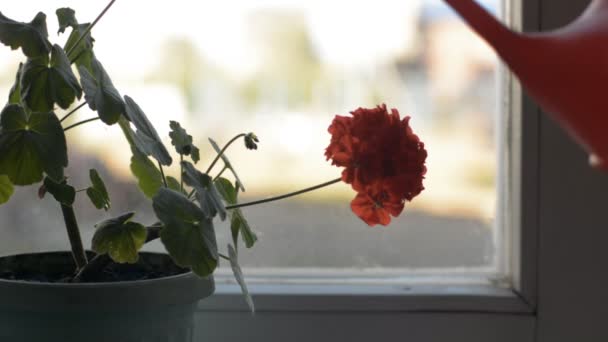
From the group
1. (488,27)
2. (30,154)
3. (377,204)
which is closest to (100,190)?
(30,154)

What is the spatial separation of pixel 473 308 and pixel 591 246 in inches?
5.7

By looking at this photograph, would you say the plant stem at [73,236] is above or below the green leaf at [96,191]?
below

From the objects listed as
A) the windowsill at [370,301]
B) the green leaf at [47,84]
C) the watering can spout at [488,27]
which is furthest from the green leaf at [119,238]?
the watering can spout at [488,27]

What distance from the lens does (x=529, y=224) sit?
2.76ft

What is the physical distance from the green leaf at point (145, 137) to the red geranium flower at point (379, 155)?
14cm

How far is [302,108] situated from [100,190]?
0.30 m

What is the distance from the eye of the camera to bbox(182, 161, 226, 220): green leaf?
1.97 ft

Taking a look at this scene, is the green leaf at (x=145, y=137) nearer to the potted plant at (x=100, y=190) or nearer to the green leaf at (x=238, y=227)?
the potted plant at (x=100, y=190)

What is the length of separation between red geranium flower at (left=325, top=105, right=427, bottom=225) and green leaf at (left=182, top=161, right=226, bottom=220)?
0.34 ft

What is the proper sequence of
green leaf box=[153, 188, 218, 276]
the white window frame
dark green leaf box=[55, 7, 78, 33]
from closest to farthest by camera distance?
1. green leaf box=[153, 188, 218, 276]
2. dark green leaf box=[55, 7, 78, 33]
3. the white window frame

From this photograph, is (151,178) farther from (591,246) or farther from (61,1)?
(591,246)

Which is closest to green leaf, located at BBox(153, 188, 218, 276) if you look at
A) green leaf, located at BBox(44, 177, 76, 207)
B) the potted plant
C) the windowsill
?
the potted plant

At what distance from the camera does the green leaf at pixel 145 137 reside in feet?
2.02

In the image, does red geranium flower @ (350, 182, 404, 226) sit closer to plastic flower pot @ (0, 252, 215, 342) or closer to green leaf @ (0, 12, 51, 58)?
plastic flower pot @ (0, 252, 215, 342)
